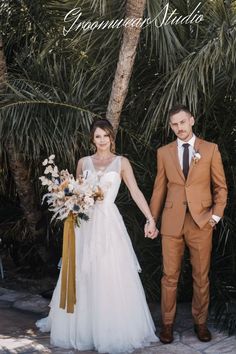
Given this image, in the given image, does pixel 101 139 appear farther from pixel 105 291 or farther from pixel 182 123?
pixel 105 291

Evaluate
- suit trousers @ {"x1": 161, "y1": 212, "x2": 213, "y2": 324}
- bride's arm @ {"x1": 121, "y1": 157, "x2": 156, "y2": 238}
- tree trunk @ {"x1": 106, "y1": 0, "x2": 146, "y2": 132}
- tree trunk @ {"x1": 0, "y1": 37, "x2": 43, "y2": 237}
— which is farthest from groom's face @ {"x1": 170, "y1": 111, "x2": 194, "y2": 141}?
tree trunk @ {"x1": 0, "y1": 37, "x2": 43, "y2": 237}

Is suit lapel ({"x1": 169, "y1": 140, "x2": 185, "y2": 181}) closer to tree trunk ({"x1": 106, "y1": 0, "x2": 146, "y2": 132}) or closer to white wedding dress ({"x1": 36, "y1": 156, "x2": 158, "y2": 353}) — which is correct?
white wedding dress ({"x1": 36, "y1": 156, "x2": 158, "y2": 353})

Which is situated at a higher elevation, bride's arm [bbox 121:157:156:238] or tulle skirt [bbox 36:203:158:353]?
bride's arm [bbox 121:157:156:238]

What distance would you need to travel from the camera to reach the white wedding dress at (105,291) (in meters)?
4.42

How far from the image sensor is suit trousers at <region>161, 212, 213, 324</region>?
4.46 meters

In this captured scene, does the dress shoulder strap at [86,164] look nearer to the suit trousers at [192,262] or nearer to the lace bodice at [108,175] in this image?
the lace bodice at [108,175]

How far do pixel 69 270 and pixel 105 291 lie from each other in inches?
12.9

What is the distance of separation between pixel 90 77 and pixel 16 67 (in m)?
1.16

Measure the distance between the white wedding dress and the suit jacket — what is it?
40 cm

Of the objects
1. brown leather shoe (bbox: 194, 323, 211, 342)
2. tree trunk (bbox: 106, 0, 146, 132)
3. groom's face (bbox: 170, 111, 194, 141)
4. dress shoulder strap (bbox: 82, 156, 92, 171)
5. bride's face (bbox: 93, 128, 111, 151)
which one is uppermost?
tree trunk (bbox: 106, 0, 146, 132)

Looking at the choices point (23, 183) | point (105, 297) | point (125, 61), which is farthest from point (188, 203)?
point (23, 183)

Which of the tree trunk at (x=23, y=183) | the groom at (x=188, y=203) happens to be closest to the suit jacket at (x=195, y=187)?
the groom at (x=188, y=203)

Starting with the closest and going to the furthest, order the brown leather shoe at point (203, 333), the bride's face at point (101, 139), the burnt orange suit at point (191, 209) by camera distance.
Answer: the burnt orange suit at point (191, 209)
the bride's face at point (101, 139)
the brown leather shoe at point (203, 333)

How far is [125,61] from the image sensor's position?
511 cm
